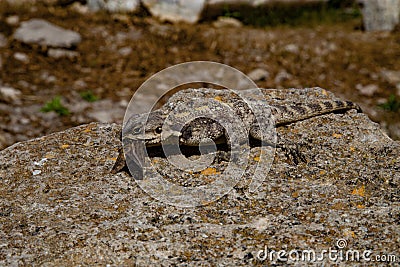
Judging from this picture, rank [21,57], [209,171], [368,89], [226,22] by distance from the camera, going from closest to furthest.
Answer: [209,171]
[368,89]
[21,57]
[226,22]

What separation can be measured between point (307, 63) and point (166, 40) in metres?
2.90

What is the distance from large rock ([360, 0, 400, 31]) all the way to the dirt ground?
0.78 feet

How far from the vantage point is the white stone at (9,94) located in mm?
8617

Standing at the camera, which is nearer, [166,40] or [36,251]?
[36,251]

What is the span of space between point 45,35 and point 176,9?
9.15ft

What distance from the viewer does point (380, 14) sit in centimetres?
1104

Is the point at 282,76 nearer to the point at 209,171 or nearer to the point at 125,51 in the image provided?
the point at 125,51

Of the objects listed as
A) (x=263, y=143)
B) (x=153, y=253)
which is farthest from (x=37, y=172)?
(x=263, y=143)

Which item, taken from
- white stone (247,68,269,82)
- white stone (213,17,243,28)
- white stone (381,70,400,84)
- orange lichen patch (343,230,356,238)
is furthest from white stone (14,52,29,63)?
orange lichen patch (343,230,356,238)

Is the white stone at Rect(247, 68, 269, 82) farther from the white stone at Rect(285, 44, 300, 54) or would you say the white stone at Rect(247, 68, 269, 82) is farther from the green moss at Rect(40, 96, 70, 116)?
the green moss at Rect(40, 96, 70, 116)

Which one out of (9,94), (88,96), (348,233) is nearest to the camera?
(348,233)

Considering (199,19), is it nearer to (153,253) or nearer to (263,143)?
(263,143)

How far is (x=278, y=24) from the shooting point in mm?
11219

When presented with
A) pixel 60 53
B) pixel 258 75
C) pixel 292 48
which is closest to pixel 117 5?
pixel 60 53
